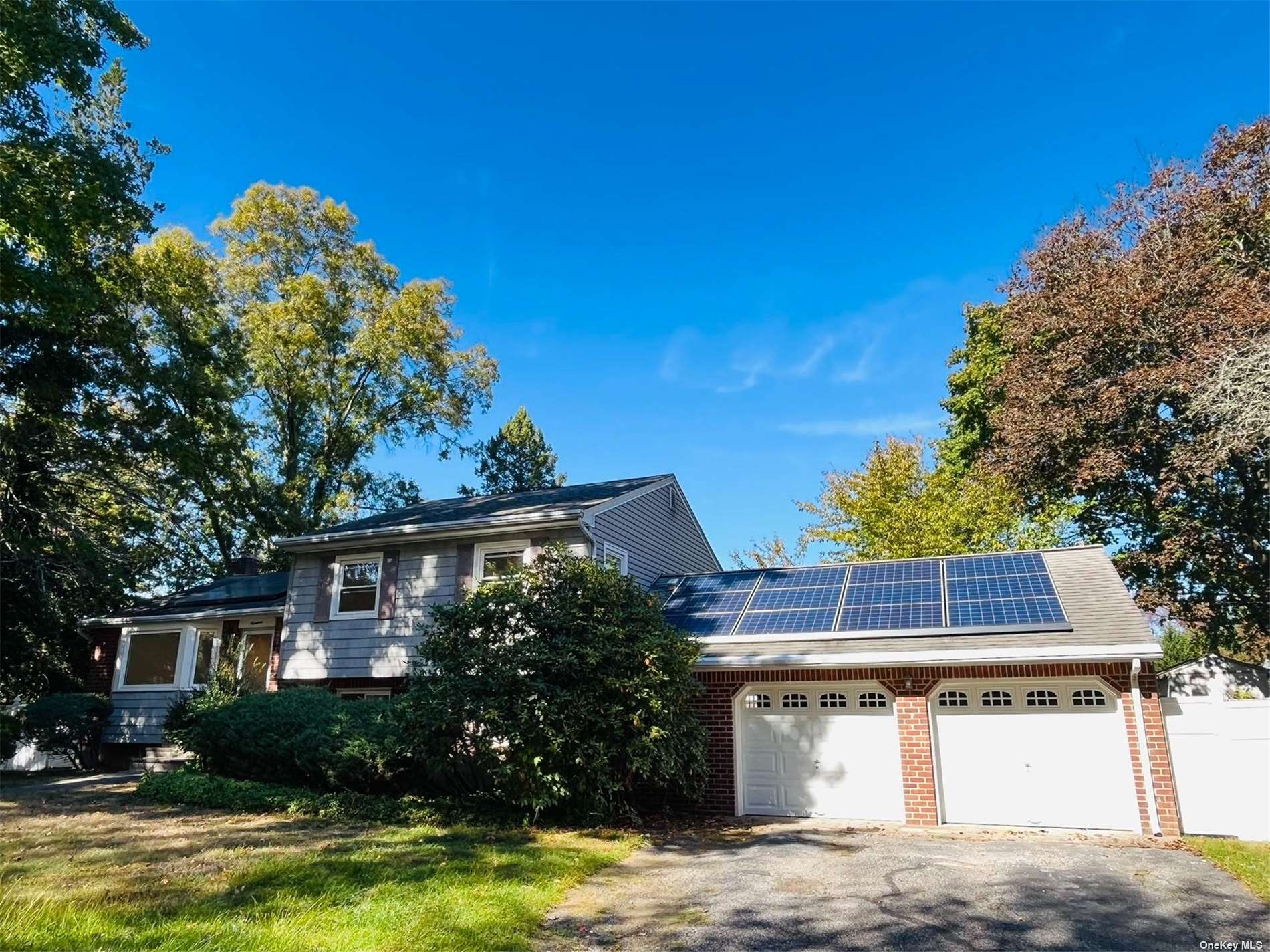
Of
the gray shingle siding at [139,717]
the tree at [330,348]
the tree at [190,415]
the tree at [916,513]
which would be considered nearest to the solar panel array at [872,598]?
the tree at [916,513]

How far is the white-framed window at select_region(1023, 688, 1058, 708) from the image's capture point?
10.2 meters

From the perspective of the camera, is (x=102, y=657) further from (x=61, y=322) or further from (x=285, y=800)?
(x=285, y=800)

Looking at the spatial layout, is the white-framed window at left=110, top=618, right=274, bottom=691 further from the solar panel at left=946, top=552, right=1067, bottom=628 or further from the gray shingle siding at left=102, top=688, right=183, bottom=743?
the solar panel at left=946, top=552, right=1067, bottom=628

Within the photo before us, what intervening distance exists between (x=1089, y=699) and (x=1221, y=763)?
1.52 metres

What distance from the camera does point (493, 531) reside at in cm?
1464

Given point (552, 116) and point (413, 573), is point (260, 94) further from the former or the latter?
point (413, 573)

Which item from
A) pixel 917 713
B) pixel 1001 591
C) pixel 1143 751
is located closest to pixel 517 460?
pixel 1001 591

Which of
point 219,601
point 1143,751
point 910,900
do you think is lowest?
point 910,900

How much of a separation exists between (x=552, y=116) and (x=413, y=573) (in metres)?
9.75

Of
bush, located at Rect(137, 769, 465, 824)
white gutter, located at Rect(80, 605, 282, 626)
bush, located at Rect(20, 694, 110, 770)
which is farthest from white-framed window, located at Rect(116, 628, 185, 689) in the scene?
bush, located at Rect(137, 769, 465, 824)

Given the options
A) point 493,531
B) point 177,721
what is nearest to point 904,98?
point 493,531

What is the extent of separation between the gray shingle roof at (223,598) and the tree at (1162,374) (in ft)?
60.9

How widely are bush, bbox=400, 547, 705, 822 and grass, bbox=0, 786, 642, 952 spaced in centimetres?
78

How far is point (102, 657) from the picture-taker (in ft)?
62.0
